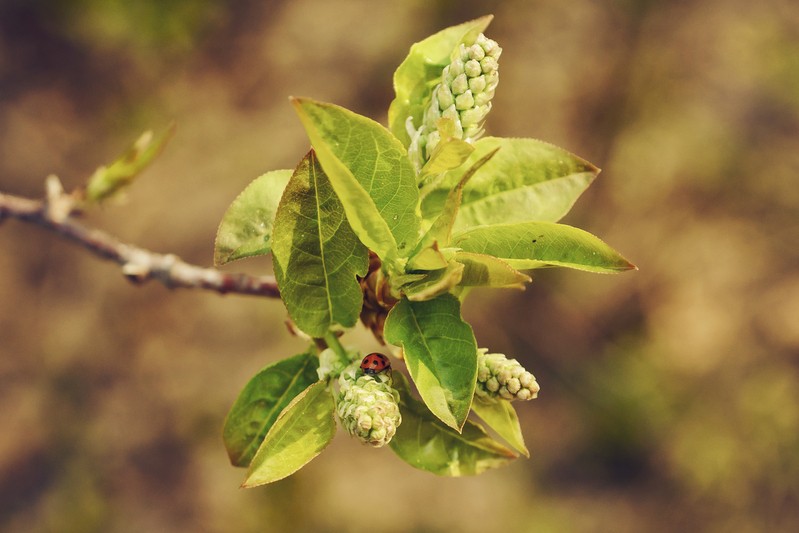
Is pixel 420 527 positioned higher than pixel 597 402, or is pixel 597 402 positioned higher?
pixel 597 402

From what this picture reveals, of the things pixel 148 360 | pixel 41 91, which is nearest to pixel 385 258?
pixel 148 360

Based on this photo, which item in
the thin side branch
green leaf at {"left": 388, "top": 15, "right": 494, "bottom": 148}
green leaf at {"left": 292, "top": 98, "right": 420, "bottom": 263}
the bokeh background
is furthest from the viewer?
the bokeh background

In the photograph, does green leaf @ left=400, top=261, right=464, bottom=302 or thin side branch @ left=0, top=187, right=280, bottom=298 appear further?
thin side branch @ left=0, top=187, right=280, bottom=298

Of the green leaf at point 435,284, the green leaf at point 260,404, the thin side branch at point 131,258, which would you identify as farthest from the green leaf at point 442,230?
the thin side branch at point 131,258

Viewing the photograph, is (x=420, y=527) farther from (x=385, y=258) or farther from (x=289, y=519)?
(x=385, y=258)

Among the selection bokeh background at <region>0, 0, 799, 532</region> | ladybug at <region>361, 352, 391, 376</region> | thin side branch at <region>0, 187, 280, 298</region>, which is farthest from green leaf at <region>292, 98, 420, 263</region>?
bokeh background at <region>0, 0, 799, 532</region>

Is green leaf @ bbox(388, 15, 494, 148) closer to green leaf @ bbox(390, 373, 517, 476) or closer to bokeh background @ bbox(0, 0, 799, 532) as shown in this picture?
green leaf @ bbox(390, 373, 517, 476)
